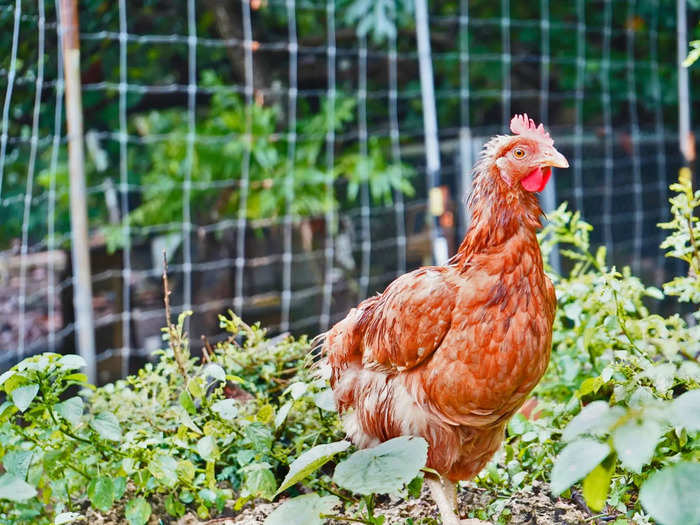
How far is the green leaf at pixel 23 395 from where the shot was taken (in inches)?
73.2

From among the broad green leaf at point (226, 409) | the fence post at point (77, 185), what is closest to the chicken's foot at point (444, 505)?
A: the broad green leaf at point (226, 409)

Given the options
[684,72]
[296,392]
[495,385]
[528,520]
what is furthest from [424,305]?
[684,72]

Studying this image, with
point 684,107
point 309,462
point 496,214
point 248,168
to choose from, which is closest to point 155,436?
point 309,462

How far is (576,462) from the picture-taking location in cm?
122

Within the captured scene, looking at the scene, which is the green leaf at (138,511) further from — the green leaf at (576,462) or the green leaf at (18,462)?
the green leaf at (576,462)

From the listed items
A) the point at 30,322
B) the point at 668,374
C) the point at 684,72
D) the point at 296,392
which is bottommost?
the point at 30,322

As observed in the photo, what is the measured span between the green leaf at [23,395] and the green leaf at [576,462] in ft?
3.98

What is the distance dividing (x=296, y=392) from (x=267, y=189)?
3548mm

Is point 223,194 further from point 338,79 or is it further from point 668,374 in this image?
point 668,374

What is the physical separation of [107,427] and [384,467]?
786 millimetres

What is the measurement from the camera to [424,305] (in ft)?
6.64

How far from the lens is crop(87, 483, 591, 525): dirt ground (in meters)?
2.16

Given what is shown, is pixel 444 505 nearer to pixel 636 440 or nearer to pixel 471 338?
pixel 471 338

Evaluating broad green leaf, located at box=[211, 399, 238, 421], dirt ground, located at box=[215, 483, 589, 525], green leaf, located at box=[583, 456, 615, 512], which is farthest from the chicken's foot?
green leaf, located at box=[583, 456, 615, 512]
